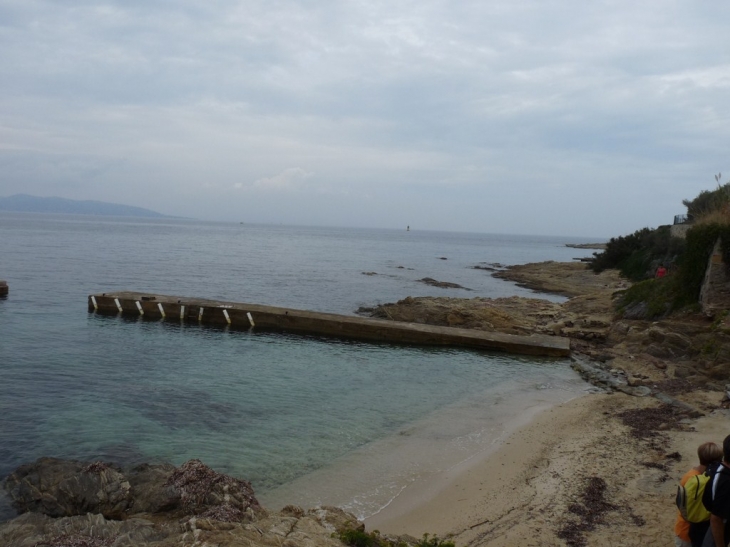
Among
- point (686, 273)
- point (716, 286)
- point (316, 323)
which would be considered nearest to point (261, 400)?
point (316, 323)

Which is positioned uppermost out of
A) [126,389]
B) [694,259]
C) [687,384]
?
[694,259]

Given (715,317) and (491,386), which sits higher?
(715,317)

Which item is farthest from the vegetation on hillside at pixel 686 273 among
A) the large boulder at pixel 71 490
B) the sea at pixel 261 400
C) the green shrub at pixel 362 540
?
the large boulder at pixel 71 490

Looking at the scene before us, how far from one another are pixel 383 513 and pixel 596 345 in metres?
16.1

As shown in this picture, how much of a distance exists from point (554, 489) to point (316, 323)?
53.0ft

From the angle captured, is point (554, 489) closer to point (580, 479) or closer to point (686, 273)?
point (580, 479)

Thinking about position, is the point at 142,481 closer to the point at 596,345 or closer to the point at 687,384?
the point at 687,384

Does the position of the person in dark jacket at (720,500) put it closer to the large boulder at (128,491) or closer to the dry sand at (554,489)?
the dry sand at (554,489)

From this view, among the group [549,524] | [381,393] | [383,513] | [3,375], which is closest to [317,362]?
[381,393]

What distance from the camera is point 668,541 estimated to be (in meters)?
6.72

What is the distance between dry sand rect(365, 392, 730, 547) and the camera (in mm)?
7270

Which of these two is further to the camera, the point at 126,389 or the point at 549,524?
the point at 126,389

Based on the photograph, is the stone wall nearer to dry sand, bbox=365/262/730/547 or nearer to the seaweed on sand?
dry sand, bbox=365/262/730/547

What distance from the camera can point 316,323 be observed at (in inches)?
942
